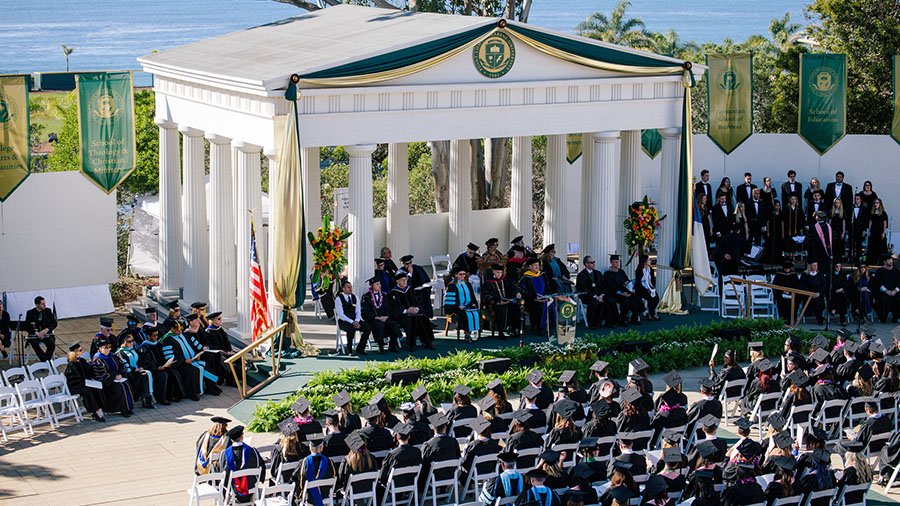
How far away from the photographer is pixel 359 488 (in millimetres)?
16078

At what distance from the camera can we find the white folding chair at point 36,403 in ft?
67.2

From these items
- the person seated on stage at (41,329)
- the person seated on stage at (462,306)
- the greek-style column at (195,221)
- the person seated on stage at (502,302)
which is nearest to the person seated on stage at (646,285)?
the person seated on stage at (502,302)

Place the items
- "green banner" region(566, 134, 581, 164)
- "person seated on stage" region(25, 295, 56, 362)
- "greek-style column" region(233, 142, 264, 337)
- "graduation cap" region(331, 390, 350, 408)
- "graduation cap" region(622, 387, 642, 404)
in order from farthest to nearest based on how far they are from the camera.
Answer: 1. "green banner" region(566, 134, 581, 164)
2. "person seated on stage" region(25, 295, 56, 362)
3. "greek-style column" region(233, 142, 264, 337)
4. "graduation cap" region(622, 387, 642, 404)
5. "graduation cap" region(331, 390, 350, 408)

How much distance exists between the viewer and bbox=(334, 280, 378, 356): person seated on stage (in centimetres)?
2339

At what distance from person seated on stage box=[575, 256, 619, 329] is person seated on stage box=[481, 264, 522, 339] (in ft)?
5.32

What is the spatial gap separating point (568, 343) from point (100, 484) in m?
9.01

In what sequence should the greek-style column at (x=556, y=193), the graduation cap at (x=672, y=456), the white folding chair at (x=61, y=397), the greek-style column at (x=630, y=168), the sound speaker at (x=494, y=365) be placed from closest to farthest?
the graduation cap at (x=672, y=456)
the white folding chair at (x=61, y=397)
the sound speaker at (x=494, y=365)
the greek-style column at (x=630, y=168)
the greek-style column at (x=556, y=193)

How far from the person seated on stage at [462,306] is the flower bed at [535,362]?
109cm

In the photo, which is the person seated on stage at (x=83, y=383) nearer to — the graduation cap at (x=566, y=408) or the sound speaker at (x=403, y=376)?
the sound speaker at (x=403, y=376)

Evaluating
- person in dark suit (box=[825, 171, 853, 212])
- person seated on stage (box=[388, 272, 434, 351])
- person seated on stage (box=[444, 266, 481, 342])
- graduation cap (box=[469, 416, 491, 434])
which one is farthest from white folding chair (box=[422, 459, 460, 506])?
person in dark suit (box=[825, 171, 853, 212])

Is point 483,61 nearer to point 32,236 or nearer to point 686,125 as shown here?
point 686,125

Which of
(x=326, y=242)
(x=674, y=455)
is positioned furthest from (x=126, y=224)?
(x=674, y=455)

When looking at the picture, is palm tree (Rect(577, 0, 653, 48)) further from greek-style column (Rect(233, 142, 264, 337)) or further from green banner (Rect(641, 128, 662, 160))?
greek-style column (Rect(233, 142, 264, 337))

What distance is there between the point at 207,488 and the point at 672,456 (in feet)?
17.8
